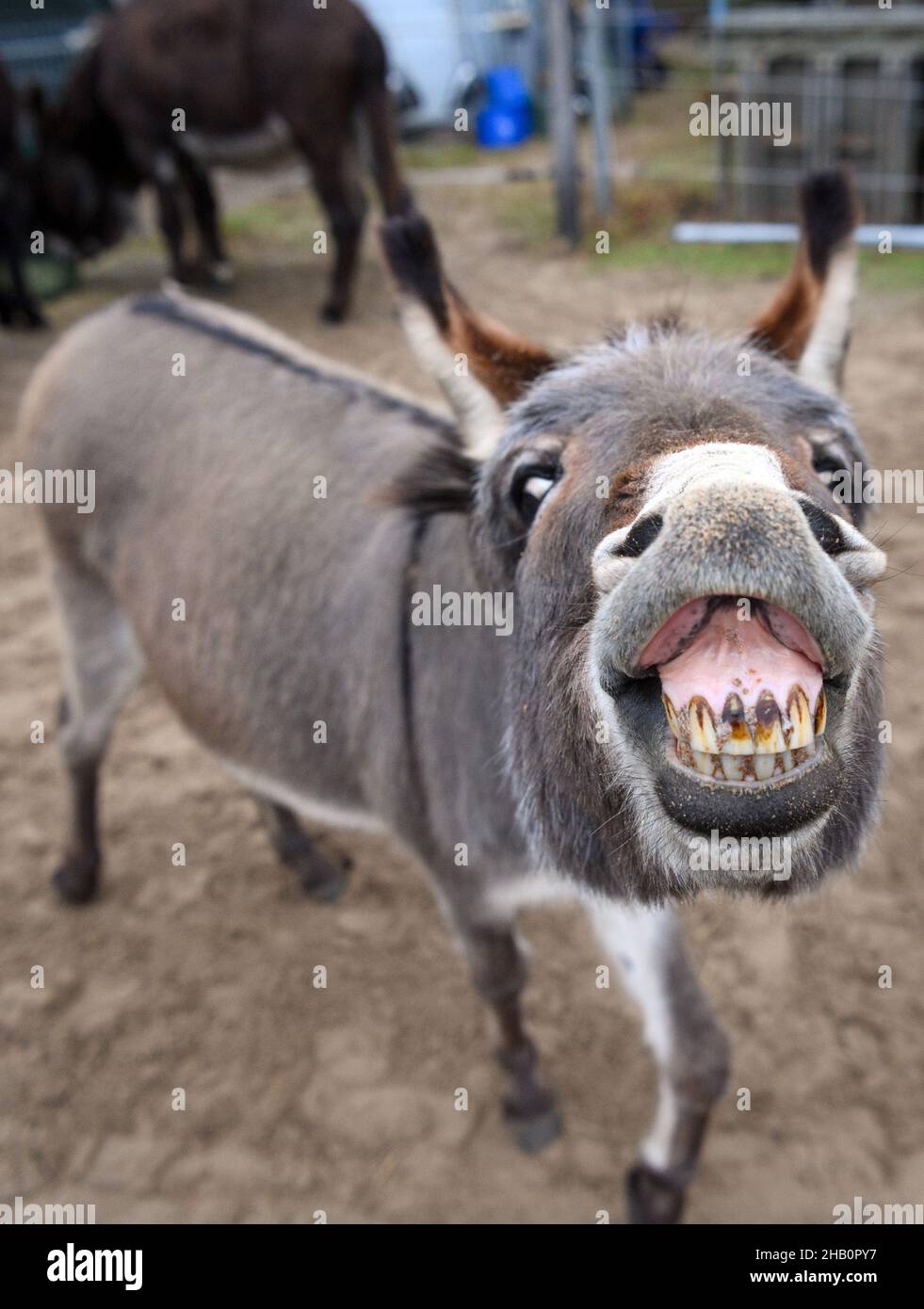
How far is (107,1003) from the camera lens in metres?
3.04

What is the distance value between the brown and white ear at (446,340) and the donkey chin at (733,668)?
0.72 metres

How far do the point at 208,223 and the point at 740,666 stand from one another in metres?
8.79

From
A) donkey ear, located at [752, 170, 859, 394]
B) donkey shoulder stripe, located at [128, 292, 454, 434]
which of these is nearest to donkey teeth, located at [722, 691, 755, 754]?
donkey ear, located at [752, 170, 859, 394]

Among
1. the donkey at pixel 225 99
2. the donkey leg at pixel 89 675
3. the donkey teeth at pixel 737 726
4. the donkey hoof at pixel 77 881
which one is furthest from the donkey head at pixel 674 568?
the donkey at pixel 225 99

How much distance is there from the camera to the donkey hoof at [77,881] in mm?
3352

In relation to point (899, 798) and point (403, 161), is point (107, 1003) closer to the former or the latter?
point (899, 798)

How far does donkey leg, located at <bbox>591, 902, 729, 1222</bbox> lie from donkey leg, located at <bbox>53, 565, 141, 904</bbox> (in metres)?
1.77

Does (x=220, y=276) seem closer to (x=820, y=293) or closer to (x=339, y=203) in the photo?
(x=339, y=203)

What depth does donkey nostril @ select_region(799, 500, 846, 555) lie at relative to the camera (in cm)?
118

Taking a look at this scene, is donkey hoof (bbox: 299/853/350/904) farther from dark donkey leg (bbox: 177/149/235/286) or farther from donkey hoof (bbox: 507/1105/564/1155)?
dark donkey leg (bbox: 177/149/235/286)

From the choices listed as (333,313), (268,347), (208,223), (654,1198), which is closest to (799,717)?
(654,1198)

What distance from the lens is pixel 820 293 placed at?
6.17ft

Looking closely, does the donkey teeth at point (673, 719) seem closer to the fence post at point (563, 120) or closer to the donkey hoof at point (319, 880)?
the donkey hoof at point (319, 880)

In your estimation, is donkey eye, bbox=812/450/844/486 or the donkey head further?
donkey eye, bbox=812/450/844/486
